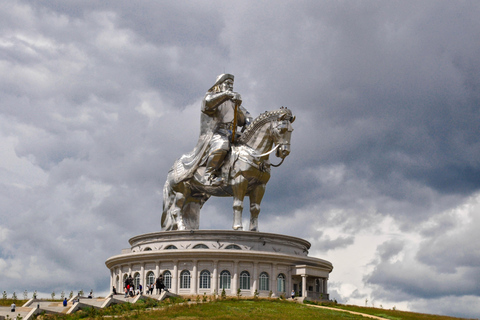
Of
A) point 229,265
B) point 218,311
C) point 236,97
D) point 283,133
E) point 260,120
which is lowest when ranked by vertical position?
point 218,311

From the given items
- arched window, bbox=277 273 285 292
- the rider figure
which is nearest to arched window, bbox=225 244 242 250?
arched window, bbox=277 273 285 292

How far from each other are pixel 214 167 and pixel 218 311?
13053 mm

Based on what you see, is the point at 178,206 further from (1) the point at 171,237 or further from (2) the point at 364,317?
(2) the point at 364,317

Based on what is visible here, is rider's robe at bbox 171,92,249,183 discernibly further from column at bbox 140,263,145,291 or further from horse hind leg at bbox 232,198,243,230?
column at bbox 140,263,145,291

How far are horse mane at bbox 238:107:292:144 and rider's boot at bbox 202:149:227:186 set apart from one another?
1.67 m

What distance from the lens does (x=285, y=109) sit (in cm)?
3759

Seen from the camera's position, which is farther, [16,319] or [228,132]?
[228,132]

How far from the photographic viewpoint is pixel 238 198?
38.5 metres

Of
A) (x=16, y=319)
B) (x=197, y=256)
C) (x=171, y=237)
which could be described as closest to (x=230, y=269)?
(x=197, y=256)

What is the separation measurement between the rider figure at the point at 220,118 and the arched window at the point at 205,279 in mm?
5799

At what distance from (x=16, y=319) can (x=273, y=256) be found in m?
16.1

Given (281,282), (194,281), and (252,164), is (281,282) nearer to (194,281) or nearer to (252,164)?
(194,281)

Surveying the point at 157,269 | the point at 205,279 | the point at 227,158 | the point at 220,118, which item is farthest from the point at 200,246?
the point at 220,118

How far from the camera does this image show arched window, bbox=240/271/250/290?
36969 millimetres
